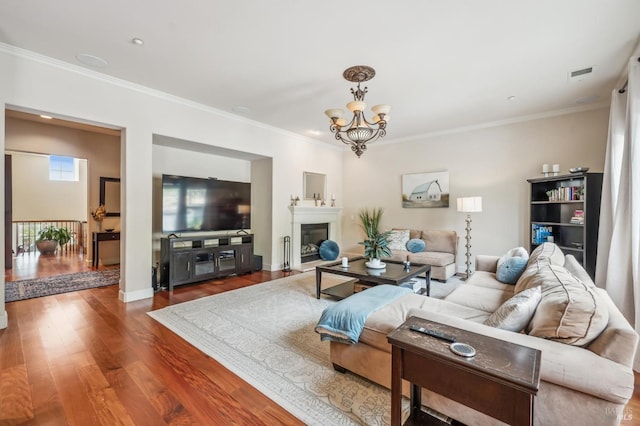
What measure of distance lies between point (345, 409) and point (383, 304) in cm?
74

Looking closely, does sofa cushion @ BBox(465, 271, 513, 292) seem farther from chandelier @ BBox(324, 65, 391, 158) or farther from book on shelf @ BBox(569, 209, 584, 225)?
chandelier @ BBox(324, 65, 391, 158)

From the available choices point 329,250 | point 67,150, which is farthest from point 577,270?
point 67,150

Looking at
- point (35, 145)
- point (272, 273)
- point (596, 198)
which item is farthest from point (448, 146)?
point (35, 145)

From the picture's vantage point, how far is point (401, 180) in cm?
636

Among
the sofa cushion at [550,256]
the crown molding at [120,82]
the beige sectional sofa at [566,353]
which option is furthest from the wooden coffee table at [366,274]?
the crown molding at [120,82]

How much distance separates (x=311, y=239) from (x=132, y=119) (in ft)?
13.3

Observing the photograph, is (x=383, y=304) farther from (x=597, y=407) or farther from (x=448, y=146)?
(x=448, y=146)

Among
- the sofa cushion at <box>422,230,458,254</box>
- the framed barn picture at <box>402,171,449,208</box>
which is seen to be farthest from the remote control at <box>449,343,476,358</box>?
the framed barn picture at <box>402,171,449,208</box>

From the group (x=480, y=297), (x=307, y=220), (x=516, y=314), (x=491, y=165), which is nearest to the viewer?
(x=516, y=314)

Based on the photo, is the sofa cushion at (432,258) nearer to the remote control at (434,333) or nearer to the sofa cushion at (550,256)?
the sofa cushion at (550,256)

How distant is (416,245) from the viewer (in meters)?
5.32

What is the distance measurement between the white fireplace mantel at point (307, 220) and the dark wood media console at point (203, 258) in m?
0.96

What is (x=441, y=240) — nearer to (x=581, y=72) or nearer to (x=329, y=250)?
(x=329, y=250)

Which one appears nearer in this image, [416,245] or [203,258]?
[203,258]
